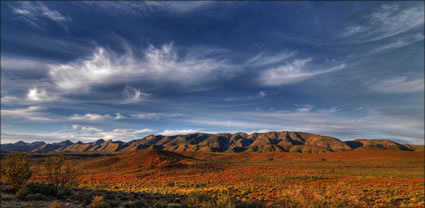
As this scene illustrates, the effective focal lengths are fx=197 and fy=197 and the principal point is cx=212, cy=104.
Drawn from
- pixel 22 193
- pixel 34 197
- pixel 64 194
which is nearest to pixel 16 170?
pixel 22 193

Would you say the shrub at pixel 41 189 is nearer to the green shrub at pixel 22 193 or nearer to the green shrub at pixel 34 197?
the green shrub at pixel 22 193

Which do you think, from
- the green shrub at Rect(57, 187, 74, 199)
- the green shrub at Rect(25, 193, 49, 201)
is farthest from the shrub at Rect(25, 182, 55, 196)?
the green shrub at Rect(25, 193, 49, 201)

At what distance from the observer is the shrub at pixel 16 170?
45.4 ft

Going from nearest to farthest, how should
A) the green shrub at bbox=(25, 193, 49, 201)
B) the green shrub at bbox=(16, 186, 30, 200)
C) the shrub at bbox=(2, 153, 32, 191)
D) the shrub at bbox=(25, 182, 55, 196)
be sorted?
1. the green shrub at bbox=(25, 193, 49, 201)
2. the green shrub at bbox=(16, 186, 30, 200)
3. the shrub at bbox=(25, 182, 55, 196)
4. the shrub at bbox=(2, 153, 32, 191)

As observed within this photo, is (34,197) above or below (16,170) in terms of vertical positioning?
below

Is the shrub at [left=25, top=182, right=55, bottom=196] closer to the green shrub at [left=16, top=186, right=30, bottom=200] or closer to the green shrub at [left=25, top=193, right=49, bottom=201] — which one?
the green shrub at [left=16, top=186, right=30, bottom=200]

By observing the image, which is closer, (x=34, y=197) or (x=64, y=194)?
(x=34, y=197)

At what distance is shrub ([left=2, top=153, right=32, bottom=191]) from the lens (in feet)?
45.4

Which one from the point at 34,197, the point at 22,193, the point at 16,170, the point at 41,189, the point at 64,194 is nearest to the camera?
the point at 34,197

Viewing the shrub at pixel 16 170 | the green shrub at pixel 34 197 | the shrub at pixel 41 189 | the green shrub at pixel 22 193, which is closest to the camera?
the green shrub at pixel 34 197

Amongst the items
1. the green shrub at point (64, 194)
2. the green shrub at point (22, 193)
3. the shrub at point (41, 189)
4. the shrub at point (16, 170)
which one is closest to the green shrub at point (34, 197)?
the green shrub at point (22, 193)

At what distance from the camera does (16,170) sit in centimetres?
Result: 1391

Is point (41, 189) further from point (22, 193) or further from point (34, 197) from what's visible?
point (34, 197)

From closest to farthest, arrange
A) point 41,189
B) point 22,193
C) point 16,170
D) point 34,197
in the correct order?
point 34,197 < point 22,193 < point 41,189 < point 16,170
